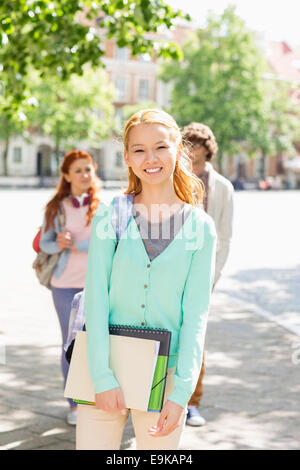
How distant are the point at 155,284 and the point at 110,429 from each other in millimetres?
556

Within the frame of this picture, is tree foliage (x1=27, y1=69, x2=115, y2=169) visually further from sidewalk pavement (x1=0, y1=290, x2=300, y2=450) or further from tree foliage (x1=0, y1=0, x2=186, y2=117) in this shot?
sidewalk pavement (x1=0, y1=290, x2=300, y2=450)

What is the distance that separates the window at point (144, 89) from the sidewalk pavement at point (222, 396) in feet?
222

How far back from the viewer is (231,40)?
58969 mm

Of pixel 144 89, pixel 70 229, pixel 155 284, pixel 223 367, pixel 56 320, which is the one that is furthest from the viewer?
pixel 144 89

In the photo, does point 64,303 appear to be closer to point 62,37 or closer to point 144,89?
point 62,37

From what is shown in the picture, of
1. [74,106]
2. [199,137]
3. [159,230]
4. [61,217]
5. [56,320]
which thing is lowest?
[56,320]

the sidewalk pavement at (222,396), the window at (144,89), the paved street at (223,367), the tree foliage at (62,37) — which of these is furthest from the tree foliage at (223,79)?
the sidewalk pavement at (222,396)

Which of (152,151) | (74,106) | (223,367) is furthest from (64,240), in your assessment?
(74,106)

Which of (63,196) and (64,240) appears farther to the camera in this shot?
(63,196)

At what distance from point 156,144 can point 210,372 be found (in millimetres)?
3952

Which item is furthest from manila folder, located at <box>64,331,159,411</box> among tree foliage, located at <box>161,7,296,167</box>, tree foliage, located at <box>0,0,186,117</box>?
tree foliage, located at <box>161,7,296,167</box>

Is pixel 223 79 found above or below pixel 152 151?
above

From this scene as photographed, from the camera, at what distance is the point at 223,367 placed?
21.4 ft

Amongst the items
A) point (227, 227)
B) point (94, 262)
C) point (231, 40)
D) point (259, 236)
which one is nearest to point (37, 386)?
point (227, 227)
